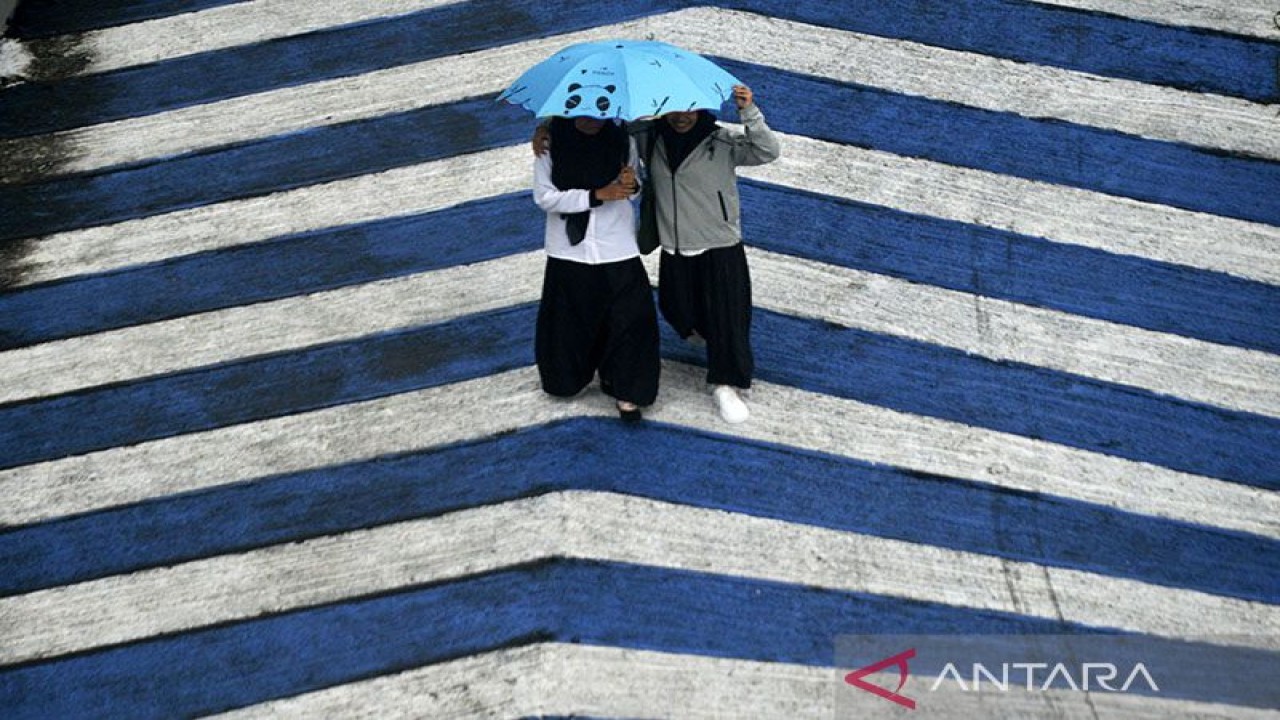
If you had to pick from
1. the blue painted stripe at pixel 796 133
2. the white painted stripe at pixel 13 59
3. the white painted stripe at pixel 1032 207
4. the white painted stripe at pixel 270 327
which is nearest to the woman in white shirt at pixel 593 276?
the white painted stripe at pixel 270 327

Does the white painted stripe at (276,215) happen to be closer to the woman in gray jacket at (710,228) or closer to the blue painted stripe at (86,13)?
the woman in gray jacket at (710,228)

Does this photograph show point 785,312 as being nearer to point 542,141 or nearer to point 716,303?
point 716,303

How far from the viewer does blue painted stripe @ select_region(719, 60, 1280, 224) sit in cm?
846

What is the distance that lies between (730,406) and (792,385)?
43cm

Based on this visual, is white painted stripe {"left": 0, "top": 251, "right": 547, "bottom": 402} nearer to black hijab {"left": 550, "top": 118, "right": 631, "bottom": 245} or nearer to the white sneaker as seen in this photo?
the white sneaker

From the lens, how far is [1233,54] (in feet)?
30.1

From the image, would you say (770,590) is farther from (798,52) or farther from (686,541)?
(798,52)

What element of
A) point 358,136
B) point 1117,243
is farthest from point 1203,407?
point 358,136

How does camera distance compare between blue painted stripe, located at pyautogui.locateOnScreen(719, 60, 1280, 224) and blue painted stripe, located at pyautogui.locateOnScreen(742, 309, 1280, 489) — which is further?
blue painted stripe, located at pyautogui.locateOnScreen(719, 60, 1280, 224)

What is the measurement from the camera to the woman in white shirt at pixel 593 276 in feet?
21.5

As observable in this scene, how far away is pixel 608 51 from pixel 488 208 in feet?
7.44

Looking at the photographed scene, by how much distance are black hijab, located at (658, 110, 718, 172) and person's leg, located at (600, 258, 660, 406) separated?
50 centimetres

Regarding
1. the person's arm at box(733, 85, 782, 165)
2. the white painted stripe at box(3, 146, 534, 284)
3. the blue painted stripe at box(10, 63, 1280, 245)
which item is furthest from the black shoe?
the blue painted stripe at box(10, 63, 1280, 245)

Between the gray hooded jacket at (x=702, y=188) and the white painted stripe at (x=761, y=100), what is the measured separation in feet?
7.33
